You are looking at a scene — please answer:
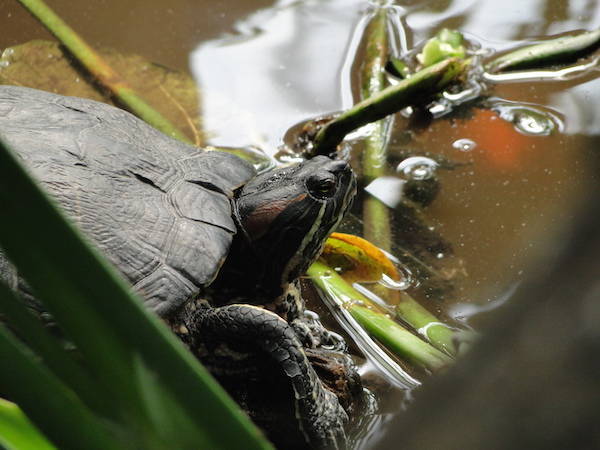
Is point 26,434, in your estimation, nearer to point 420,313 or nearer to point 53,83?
point 420,313

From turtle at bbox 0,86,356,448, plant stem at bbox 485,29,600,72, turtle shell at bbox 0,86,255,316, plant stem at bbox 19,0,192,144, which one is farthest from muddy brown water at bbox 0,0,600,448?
turtle shell at bbox 0,86,255,316

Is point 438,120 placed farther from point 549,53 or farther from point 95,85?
point 95,85

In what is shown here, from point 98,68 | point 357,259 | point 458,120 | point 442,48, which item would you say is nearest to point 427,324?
point 357,259

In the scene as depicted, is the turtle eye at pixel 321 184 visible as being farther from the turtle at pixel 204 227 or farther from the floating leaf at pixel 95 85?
the floating leaf at pixel 95 85

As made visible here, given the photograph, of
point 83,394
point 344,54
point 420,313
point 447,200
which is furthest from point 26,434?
point 344,54

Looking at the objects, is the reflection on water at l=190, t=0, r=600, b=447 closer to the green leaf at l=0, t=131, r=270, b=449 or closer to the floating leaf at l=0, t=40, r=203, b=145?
the floating leaf at l=0, t=40, r=203, b=145

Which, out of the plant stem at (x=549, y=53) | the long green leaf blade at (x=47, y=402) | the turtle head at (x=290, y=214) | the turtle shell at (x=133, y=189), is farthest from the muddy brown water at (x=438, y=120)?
the long green leaf blade at (x=47, y=402)
